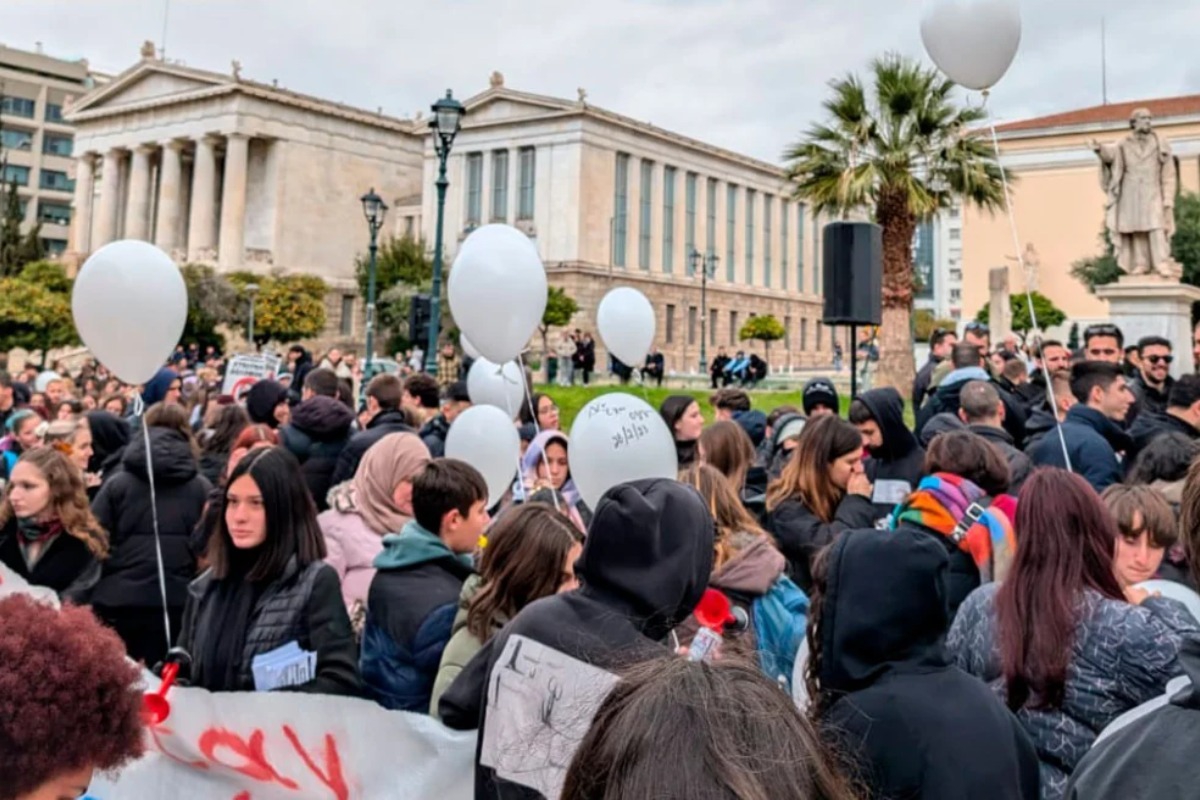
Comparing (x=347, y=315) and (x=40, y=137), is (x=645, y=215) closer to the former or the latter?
(x=347, y=315)

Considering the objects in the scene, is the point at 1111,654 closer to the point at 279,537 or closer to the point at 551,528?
the point at 551,528

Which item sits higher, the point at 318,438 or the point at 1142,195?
the point at 1142,195

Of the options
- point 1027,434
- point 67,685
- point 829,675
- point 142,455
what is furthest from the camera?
point 1027,434

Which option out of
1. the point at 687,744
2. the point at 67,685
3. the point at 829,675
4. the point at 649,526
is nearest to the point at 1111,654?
the point at 829,675

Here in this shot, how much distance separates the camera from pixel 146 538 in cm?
468

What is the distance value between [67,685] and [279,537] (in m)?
1.45

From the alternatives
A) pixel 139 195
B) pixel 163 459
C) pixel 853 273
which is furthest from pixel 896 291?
pixel 139 195

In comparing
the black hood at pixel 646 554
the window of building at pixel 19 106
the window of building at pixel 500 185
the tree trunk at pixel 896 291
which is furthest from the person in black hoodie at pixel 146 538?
the window of building at pixel 19 106

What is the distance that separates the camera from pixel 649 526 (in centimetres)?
225

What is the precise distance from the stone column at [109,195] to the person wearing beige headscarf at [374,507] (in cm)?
6791

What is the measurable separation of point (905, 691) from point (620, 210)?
55656mm

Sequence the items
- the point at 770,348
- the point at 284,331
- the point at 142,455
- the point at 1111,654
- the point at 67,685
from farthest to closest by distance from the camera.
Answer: the point at 770,348, the point at 284,331, the point at 142,455, the point at 1111,654, the point at 67,685

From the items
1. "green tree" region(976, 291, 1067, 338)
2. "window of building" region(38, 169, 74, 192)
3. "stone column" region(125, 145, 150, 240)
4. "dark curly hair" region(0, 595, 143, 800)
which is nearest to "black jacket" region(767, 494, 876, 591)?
"dark curly hair" region(0, 595, 143, 800)

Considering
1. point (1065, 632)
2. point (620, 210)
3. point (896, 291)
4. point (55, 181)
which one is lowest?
point (1065, 632)
